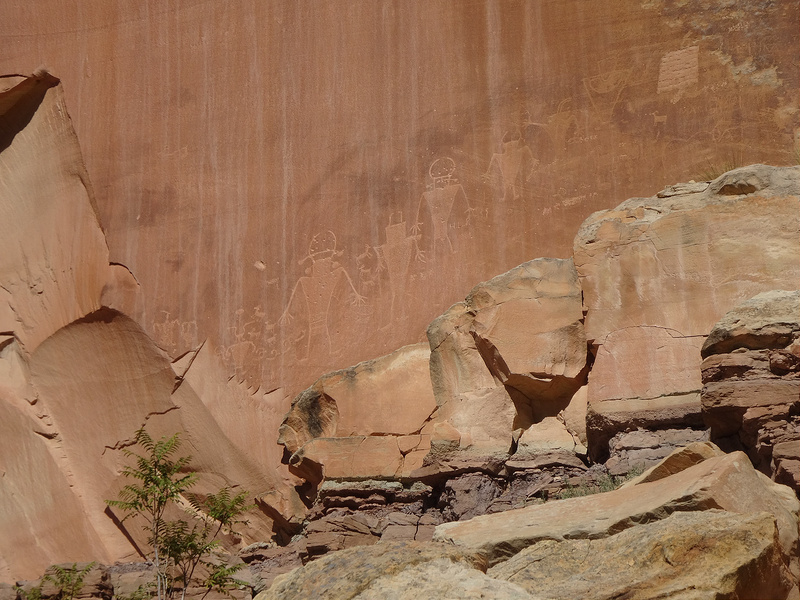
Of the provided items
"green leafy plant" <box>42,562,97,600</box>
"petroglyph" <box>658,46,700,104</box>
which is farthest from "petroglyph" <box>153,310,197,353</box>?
"petroglyph" <box>658,46,700,104</box>

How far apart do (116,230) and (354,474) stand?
207 inches

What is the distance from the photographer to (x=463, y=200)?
1305cm

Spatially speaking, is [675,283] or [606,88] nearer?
[675,283]

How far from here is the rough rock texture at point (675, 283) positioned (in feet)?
31.0

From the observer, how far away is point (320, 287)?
13422 millimetres

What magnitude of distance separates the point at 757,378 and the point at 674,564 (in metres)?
3.40

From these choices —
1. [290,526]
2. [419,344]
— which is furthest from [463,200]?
[290,526]

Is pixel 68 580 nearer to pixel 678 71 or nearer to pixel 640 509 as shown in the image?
pixel 640 509

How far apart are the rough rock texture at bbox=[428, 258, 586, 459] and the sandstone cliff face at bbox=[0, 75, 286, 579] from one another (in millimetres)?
3076

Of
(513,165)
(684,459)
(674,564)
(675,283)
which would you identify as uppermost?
(513,165)

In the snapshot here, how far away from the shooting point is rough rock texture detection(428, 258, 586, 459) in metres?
10.3

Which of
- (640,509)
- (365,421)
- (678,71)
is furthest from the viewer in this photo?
(678,71)

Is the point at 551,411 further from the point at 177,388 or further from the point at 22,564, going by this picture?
the point at 22,564

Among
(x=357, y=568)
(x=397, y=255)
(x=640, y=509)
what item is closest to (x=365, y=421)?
(x=397, y=255)
